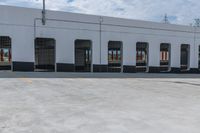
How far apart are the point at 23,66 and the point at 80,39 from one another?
482cm

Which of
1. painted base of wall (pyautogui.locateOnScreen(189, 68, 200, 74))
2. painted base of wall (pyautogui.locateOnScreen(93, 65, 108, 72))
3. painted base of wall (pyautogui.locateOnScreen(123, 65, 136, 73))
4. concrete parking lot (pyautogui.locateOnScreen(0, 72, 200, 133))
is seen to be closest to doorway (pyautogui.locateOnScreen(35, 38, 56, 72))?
painted base of wall (pyautogui.locateOnScreen(93, 65, 108, 72))

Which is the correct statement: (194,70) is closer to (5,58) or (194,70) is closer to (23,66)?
(23,66)

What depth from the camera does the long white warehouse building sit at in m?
20.2

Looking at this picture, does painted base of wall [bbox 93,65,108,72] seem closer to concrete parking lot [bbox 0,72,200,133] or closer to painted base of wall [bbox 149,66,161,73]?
painted base of wall [bbox 149,66,161,73]

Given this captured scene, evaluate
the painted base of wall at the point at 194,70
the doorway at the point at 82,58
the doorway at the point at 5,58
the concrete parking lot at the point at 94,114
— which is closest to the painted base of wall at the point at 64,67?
the doorway at the point at 82,58

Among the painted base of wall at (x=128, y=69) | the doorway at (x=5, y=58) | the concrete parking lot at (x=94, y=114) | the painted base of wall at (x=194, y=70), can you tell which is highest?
the doorway at (x=5, y=58)

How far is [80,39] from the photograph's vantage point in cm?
2267

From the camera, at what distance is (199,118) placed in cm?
688

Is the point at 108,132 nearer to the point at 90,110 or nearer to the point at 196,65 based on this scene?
the point at 90,110

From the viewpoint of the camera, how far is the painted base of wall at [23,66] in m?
20.2

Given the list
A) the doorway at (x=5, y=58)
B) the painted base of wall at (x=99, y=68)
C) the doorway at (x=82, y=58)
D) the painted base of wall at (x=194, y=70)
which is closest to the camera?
the painted base of wall at (x=99, y=68)

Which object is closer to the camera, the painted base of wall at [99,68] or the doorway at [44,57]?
the painted base of wall at [99,68]

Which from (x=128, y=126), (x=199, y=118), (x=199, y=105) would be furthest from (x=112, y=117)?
(x=199, y=105)

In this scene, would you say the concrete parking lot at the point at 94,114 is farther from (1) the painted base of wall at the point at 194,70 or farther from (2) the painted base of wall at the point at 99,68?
(1) the painted base of wall at the point at 194,70
